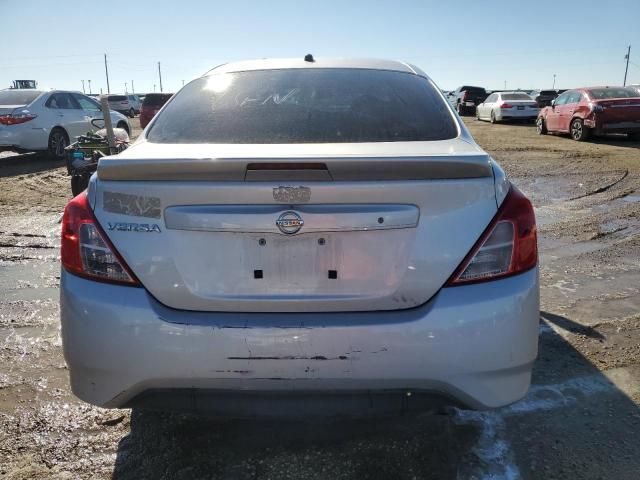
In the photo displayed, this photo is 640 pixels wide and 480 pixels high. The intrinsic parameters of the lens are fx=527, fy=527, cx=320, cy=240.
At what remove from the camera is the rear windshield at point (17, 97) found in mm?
11607

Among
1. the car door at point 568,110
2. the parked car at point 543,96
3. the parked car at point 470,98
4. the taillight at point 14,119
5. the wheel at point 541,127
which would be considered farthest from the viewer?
the parked car at point 543,96

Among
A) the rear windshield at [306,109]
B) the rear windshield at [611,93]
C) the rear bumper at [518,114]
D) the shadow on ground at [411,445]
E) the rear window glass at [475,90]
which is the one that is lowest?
the shadow on ground at [411,445]

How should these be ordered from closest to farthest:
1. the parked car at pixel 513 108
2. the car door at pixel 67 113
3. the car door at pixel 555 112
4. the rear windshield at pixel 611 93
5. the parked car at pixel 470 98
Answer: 1. the car door at pixel 67 113
2. the rear windshield at pixel 611 93
3. the car door at pixel 555 112
4. the parked car at pixel 513 108
5. the parked car at pixel 470 98

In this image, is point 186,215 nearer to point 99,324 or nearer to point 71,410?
point 99,324

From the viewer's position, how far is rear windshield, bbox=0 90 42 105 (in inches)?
457

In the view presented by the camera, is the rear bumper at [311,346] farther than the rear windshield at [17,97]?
Result: No

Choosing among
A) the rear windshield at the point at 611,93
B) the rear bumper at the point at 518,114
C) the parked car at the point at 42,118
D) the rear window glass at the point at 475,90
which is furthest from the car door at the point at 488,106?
the parked car at the point at 42,118

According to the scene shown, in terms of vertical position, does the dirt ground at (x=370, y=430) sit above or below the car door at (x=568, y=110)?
below

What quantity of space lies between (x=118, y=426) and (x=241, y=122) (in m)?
1.56

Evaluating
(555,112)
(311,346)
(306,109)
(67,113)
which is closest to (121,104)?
(67,113)

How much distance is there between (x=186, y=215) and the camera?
1.80 meters

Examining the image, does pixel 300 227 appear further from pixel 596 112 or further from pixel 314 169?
pixel 596 112

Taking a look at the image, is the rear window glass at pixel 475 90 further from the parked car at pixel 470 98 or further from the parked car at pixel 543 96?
the parked car at pixel 543 96

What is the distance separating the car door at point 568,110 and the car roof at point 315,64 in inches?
544
